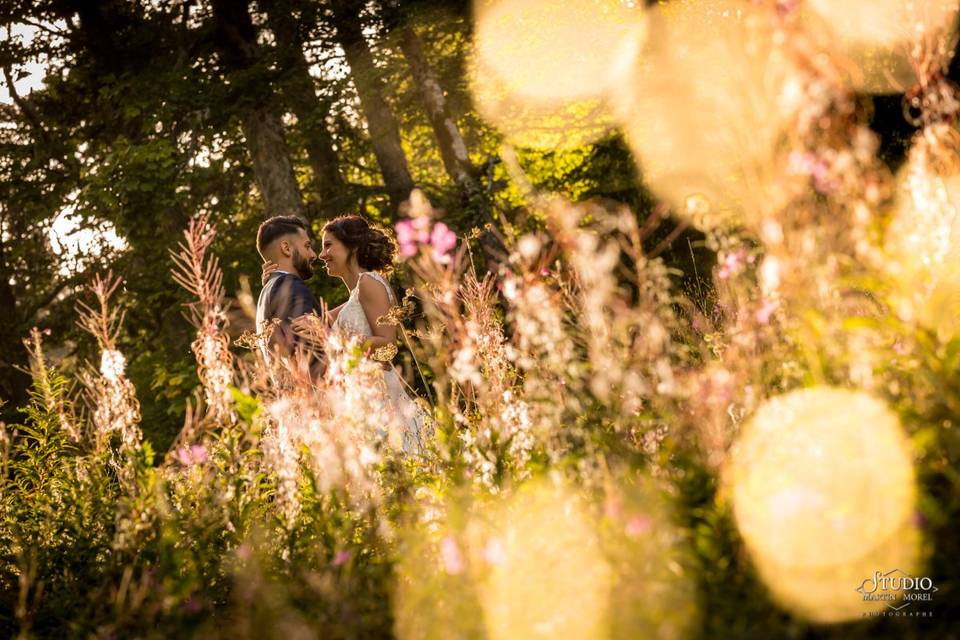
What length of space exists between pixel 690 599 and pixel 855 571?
1.60 ft

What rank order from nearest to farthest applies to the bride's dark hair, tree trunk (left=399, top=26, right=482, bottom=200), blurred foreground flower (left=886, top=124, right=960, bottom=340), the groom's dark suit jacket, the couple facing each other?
blurred foreground flower (left=886, top=124, right=960, bottom=340)
the groom's dark suit jacket
the couple facing each other
the bride's dark hair
tree trunk (left=399, top=26, right=482, bottom=200)

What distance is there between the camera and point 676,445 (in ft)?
10.2

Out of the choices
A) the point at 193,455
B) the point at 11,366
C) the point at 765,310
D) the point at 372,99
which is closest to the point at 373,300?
the point at 193,455

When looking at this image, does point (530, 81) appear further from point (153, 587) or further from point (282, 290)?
point (153, 587)

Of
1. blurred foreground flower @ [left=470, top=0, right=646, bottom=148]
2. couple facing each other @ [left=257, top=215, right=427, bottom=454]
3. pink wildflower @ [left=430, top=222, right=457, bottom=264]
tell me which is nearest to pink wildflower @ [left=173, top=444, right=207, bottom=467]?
pink wildflower @ [left=430, top=222, right=457, bottom=264]

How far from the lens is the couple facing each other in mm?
6223

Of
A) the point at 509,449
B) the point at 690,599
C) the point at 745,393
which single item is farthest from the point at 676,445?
the point at 509,449

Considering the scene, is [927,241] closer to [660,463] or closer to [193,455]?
[660,463]

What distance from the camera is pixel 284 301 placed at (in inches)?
245

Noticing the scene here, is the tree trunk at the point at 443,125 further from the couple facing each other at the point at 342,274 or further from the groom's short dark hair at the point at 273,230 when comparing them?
the groom's short dark hair at the point at 273,230

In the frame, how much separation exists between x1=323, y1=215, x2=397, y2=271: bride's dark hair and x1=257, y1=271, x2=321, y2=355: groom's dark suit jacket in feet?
1.81

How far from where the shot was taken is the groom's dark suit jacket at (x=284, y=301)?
6.11m

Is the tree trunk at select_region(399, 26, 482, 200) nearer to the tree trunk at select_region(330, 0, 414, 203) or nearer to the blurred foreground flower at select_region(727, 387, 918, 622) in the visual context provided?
the tree trunk at select_region(330, 0, 414, 203)
